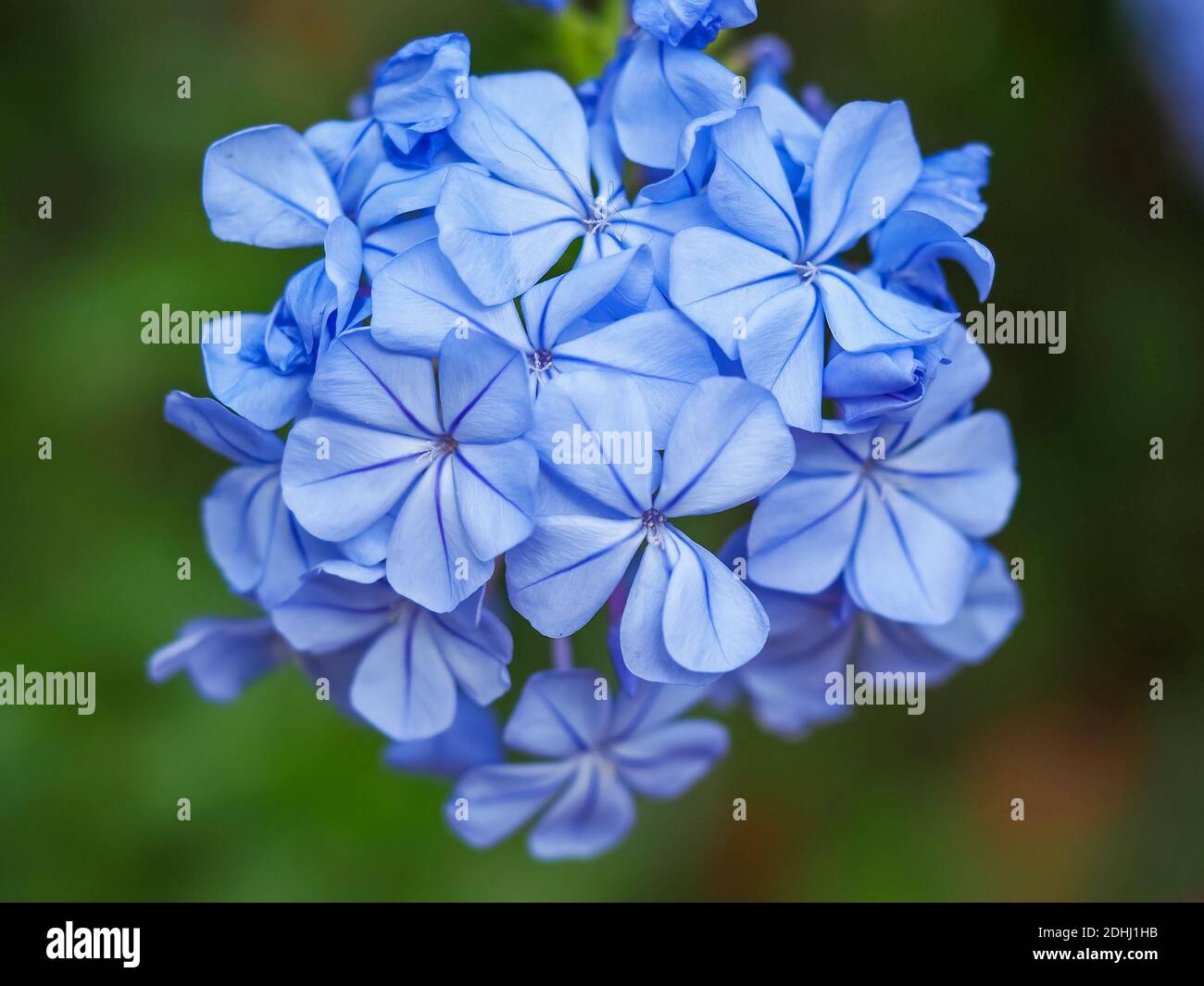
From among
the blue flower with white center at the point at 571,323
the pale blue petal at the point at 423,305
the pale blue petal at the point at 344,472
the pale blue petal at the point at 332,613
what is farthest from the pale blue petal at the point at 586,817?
the pale blue petal at the point at 423,305

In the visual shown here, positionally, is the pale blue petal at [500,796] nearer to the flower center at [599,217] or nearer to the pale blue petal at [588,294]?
the pale blue petal at [588,294]

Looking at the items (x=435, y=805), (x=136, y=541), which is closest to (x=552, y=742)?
(x=435, y=805)

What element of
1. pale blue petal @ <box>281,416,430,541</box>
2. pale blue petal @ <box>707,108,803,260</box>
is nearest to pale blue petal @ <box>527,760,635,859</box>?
pale blue petal @ <box>281,416,430,541</box>

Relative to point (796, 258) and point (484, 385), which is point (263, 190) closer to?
point (484, 385)

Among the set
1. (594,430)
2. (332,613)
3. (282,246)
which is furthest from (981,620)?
(282,246)

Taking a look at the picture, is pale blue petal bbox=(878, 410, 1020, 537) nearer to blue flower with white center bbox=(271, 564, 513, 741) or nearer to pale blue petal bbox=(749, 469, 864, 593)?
pale blue petal bbox=(749, 469, 864, 593)

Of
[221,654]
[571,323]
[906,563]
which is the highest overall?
[571,323]
